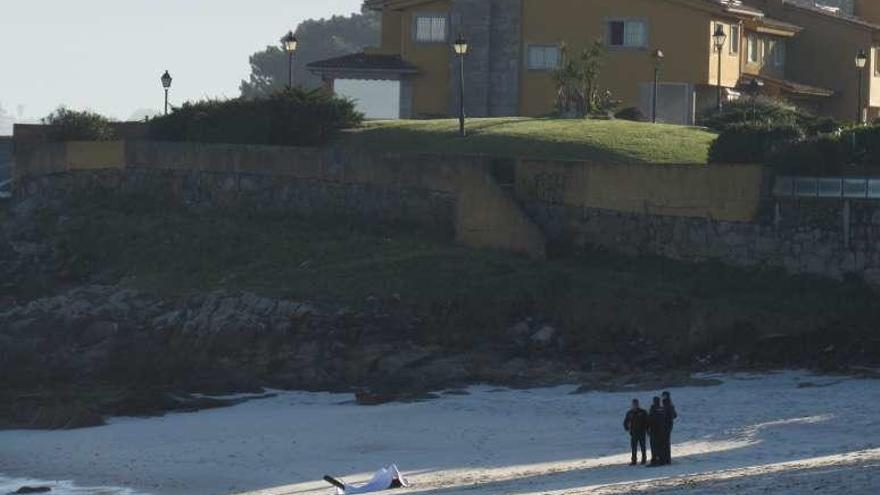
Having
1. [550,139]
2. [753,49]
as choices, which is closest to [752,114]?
[550,139]

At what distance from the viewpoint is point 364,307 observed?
1865 inches

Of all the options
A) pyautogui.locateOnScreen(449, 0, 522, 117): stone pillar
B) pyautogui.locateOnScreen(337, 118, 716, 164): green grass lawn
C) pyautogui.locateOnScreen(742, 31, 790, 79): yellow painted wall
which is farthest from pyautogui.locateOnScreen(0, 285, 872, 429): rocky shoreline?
pyautogui.locateOnScreen(742, 31, 790, 79): yellow painted wall

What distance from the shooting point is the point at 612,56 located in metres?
71.8

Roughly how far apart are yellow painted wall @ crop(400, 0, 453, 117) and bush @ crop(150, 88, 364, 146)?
1292cm

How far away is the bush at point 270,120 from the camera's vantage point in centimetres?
5847

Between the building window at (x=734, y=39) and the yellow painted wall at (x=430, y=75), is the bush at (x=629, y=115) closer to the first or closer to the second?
the building window at (x=734, y=39)

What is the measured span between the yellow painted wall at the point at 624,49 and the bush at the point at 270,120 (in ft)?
43.5

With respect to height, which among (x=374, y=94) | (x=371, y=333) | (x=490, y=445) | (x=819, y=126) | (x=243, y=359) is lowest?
(x=490, y=445)

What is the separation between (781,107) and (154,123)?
1774 cm

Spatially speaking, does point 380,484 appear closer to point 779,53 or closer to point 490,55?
point 490,55

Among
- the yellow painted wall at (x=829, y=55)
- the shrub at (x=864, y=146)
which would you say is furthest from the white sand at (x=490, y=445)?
the yellow painted wall at (x=829, y=55)

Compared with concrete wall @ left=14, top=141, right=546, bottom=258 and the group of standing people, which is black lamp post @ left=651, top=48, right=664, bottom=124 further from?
the group of standing people

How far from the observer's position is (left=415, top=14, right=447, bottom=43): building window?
243ft

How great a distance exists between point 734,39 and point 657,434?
41475 millimetres
